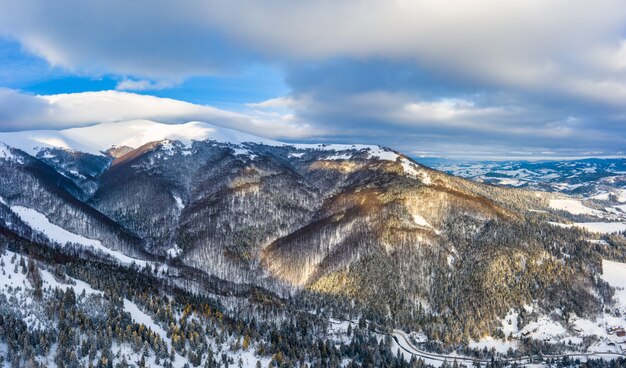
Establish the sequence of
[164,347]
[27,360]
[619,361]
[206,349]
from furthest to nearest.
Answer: [619,361] < [206,349] < [164,347] < [27,360]

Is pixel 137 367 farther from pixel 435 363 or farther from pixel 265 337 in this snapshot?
pixel 435 363

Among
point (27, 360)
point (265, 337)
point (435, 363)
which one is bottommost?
point (435, 363)

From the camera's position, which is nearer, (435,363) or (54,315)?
(54,315)

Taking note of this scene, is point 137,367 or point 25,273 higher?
point 25,273

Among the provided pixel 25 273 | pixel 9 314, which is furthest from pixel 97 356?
pixel 25 273

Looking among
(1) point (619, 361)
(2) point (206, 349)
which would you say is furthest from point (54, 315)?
(1) point (619, 361)

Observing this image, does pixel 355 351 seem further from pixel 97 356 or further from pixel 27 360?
pixel 27 360

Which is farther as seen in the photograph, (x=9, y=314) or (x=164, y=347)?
(x=164, y=347)

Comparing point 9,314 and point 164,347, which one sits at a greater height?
point 9,314

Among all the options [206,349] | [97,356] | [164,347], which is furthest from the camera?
[206,349]
